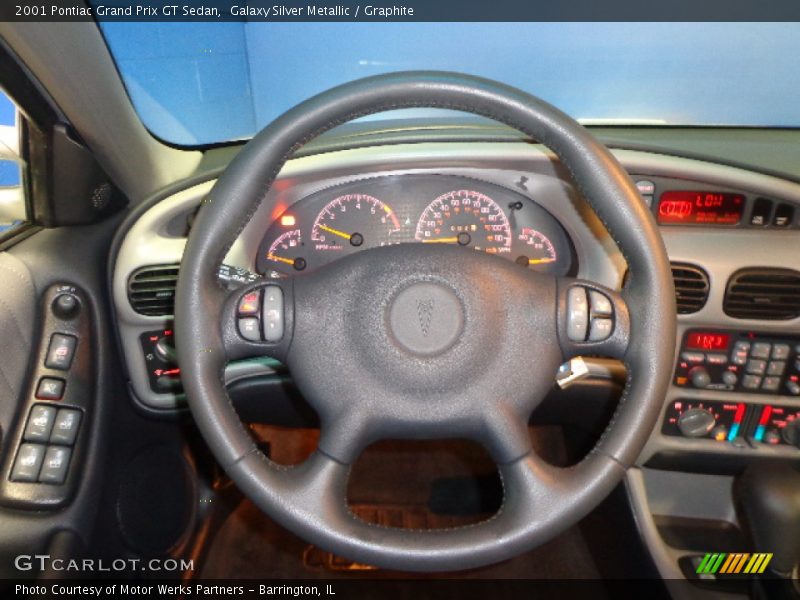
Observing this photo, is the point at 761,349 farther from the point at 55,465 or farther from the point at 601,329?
the point at 55,465

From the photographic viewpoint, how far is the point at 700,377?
5.62 feet

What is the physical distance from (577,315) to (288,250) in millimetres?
867

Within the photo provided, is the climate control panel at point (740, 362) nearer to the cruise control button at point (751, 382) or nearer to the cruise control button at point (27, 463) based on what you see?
the cruise control button at point (751, 382)

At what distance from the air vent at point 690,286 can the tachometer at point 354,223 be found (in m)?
0.66

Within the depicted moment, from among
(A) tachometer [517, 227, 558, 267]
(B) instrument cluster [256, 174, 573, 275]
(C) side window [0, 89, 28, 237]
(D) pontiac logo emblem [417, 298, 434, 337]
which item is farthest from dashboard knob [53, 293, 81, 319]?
(A) tachometer [517, 227, 558, 267]

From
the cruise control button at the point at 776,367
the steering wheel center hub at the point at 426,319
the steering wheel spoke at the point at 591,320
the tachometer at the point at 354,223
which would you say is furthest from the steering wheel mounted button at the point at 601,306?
the cruise control button at the point at 776,367

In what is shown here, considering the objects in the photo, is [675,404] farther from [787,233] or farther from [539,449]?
[539,449]

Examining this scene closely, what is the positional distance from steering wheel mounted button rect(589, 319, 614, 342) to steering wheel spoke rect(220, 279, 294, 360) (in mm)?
464

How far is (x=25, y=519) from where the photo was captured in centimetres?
155

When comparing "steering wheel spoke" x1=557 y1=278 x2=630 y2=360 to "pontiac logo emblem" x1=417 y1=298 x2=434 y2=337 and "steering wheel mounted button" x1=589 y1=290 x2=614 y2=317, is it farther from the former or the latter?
"pontiac logo emblem" x1=417 y1=298 x2=434 y2=337

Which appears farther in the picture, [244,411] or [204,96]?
[204,96]

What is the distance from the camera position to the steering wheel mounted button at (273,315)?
111cm

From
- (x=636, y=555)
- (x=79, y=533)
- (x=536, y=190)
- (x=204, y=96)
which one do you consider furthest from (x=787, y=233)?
(x=79, y=533)

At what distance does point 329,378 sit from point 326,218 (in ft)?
2.25
